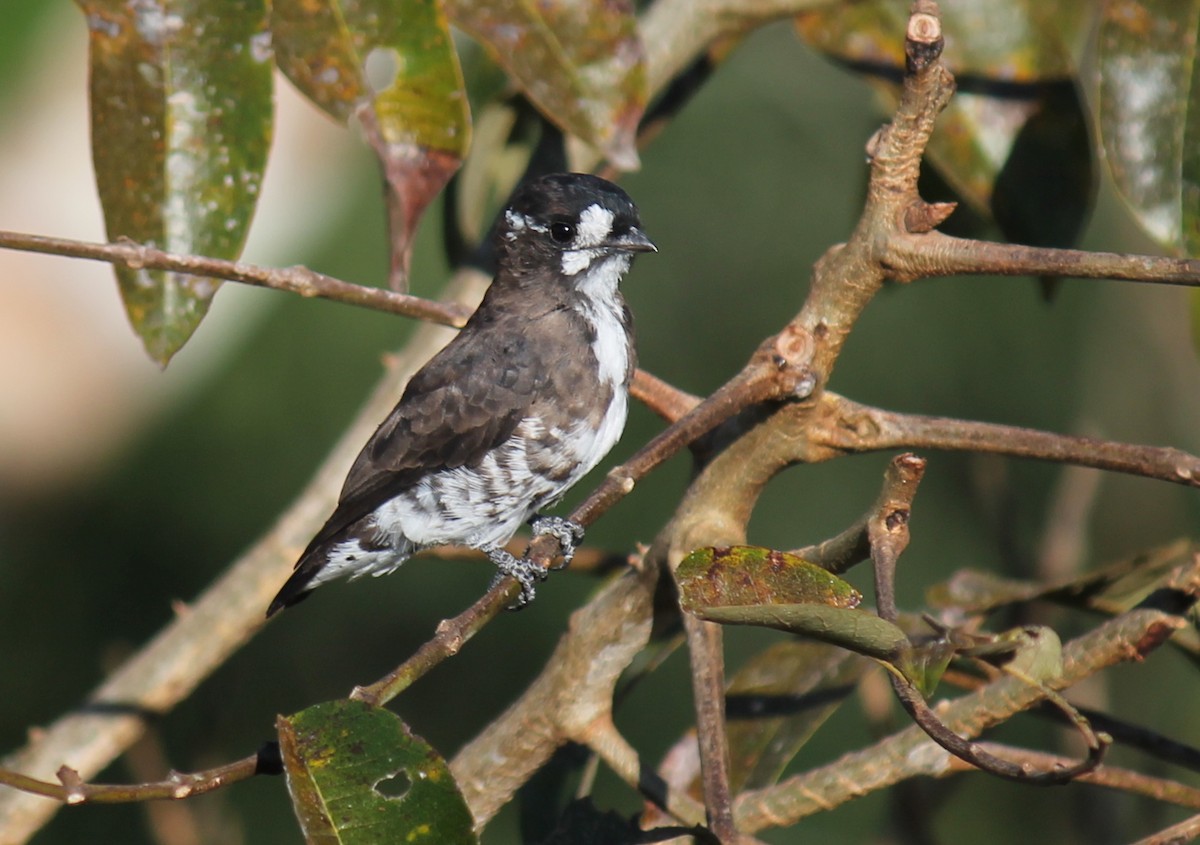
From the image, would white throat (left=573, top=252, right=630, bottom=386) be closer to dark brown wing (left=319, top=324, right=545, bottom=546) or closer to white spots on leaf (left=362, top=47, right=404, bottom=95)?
dark brown wing (left=319, top=324, right=545, bottom=546)

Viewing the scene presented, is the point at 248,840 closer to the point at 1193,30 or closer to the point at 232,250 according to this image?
the point at 232,250

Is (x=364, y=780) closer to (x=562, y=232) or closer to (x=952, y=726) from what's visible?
(x=952, y=726)

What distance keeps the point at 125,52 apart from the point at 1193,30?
1568mm

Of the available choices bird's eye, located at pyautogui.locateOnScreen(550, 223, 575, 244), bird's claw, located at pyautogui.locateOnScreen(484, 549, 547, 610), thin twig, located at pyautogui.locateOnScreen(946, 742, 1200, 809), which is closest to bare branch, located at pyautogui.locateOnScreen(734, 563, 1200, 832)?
thin twig, located at pyautogui.locateOnScreen(946, 742, 1200, 809)

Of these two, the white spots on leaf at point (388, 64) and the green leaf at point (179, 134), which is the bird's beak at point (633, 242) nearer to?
the white spots on leaf at point (388, 64)

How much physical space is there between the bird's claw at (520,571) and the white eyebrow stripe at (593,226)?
62 centimetres

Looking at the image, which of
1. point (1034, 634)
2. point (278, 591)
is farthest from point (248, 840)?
point (1034, 634)

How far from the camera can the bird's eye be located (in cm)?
269

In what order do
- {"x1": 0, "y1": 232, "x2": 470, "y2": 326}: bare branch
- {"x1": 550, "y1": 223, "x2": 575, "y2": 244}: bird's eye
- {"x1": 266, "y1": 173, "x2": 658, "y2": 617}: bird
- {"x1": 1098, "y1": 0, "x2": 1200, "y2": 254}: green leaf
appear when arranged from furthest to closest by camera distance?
{"x1": 550, "y1": 223, "x2": 575, "y2": 244}: bird's eye < {"x1": 266, "y1": 173, "x2": 658, "y2": 617}: bird < {"x1": 1098, "y1": 0, "x2": 1200, "y2": 254}: green leaf < {"x1": 0, "y1": 232, "x2": 470, "y2": 326}: bare branch

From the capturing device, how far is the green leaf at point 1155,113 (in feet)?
6.86

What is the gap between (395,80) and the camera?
78.8 inches

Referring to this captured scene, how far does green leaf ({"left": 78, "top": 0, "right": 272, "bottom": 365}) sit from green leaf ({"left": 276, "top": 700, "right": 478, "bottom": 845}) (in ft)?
2.34

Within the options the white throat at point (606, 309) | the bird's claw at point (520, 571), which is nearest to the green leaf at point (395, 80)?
the bird's claw at point (520, 571)

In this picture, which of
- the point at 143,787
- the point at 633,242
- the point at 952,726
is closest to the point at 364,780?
the point at 143,787
